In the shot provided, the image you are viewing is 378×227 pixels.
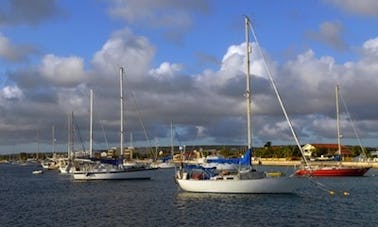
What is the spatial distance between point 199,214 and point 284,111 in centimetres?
1926

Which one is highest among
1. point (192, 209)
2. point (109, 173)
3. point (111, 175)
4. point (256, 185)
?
point (109, 173)

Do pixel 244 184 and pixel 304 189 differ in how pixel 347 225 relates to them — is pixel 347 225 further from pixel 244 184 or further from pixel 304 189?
pixel 304 189

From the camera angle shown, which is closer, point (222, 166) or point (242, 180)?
point (242, 180)

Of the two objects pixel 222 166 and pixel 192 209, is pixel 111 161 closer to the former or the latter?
pixel 222 166

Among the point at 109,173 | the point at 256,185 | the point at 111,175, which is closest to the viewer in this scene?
the point at 256,185

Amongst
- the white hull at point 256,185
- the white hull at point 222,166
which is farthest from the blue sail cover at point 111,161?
the white hull at point 256,185

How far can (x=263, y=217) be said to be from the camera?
42312 millimetres

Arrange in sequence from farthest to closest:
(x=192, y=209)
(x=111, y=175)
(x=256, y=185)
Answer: (x=111, y=175), (x=256, y=185), (x=192, y=209)

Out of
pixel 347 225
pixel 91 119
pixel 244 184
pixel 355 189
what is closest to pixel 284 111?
pixel 244 184

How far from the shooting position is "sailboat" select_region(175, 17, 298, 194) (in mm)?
55250

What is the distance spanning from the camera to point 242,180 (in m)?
55.3

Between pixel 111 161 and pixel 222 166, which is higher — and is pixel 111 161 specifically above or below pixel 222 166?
above

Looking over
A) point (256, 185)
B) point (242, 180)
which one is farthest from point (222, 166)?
point (256, 185)

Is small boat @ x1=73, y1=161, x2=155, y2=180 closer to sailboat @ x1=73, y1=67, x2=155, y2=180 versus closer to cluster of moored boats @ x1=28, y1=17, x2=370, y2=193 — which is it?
sailboat @ x1=73, y1=67, x2=155, y2=180
